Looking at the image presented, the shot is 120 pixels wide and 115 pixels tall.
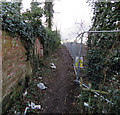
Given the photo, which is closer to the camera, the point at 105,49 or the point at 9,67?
the point at 9,67

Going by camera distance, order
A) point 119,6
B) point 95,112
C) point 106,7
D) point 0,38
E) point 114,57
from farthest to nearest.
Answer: point 106,7 → point 119,6 → point 114,57 → point 0,38 → point 95,112

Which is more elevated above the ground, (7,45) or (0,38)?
(0,38)

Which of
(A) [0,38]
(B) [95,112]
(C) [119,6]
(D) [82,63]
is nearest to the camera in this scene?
(B) [95,112]

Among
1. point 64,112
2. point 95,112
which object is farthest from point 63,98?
point 95,112

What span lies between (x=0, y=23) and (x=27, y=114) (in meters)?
2.27

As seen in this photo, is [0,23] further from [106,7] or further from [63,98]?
[106,7]

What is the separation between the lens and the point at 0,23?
1.72m

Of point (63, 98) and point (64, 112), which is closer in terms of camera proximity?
point (64, 112)

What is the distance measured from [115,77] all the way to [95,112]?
1133mm

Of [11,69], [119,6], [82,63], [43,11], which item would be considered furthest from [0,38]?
[119,6]

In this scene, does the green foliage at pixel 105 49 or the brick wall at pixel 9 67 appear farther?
the green foliage at pixel 105 49

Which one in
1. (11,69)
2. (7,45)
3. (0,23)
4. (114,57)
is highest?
(0,23)

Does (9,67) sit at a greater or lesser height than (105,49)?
lesser

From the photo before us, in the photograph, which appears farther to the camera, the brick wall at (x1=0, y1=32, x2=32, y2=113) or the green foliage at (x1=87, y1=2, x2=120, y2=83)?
the green foliage at (x1=87, y1=2, x2=120, y2=83)
